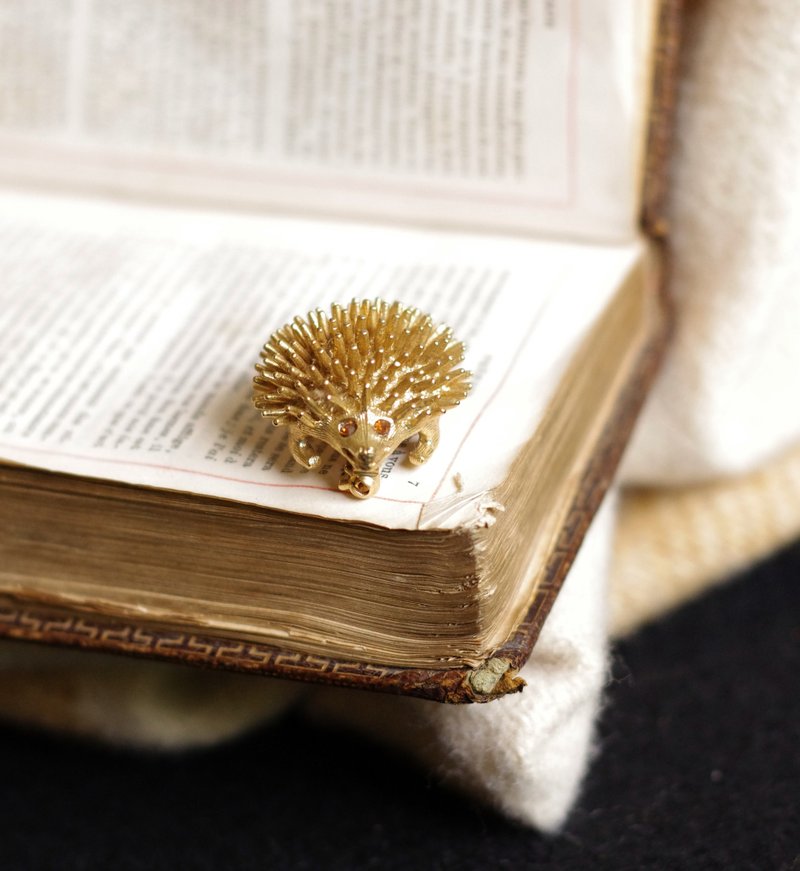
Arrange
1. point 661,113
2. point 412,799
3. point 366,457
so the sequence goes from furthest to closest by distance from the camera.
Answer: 1. point 661,113
2. point 412,799
3. point 366,457

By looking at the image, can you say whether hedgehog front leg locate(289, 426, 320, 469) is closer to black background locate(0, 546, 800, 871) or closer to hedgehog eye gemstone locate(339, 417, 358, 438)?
hedgehog eye gemstone locate(339, 417, 358, 438)

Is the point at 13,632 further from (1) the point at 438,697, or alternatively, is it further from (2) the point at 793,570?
(2) the point at 793,570

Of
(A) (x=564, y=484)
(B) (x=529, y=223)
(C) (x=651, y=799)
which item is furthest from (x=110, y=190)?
(C) (x=651, y=799)

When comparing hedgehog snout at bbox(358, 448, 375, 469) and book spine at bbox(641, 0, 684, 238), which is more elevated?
book spine at bbox(641, 0, 684, 238)

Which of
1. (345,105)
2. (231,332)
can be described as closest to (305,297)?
(231,332)

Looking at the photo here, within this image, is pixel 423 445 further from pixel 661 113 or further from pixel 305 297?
pixel 661 113

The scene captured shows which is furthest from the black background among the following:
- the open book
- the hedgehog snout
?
the hedgehog snout
